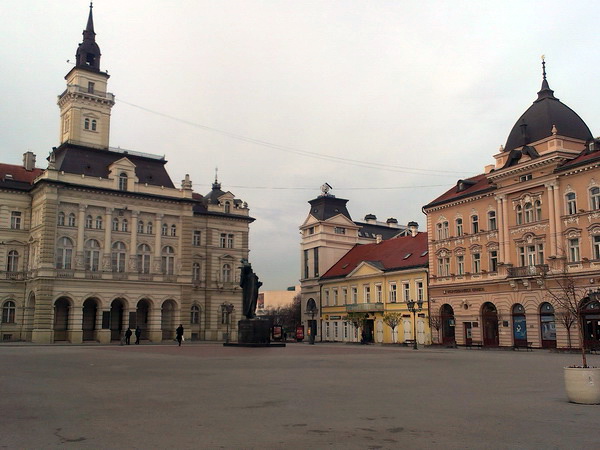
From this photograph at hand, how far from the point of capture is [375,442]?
843 cm

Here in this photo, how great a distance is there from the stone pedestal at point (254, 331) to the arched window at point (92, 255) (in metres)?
27.7

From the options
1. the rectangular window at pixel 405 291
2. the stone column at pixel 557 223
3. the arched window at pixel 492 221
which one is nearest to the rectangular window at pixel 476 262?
the arched window at pixel 492 221

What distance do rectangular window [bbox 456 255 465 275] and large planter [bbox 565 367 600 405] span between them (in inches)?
1629

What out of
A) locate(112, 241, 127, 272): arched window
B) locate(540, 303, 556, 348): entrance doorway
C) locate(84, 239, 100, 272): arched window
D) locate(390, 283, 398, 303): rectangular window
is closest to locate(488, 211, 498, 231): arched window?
locate(540, 303, 556, 348): entrance doorway

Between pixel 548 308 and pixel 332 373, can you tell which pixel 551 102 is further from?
pixel 332 373

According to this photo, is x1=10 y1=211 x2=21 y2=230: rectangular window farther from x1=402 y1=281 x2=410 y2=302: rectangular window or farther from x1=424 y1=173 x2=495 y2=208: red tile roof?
x1=424 y1=173 x2=495 y2=208: red tile roof

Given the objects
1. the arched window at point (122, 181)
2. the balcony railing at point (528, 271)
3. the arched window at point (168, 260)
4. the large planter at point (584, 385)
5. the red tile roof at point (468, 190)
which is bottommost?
the large planter at point (584, 385)

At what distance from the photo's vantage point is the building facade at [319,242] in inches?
3081

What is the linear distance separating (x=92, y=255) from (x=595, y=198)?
45.7 meters

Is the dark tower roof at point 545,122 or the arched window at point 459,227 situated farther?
the arched window at point 459,227

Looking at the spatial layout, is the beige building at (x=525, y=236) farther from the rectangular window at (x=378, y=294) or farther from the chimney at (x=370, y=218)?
the chimney at (x=370, y=218)

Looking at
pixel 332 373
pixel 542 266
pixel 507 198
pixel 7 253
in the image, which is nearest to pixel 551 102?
pixel 507 198

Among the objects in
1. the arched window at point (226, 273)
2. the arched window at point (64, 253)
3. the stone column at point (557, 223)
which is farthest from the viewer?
the arched window at point (226, 273)

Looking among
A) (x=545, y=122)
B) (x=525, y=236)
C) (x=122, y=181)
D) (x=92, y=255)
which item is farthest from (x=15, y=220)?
(x=545, y=122)
